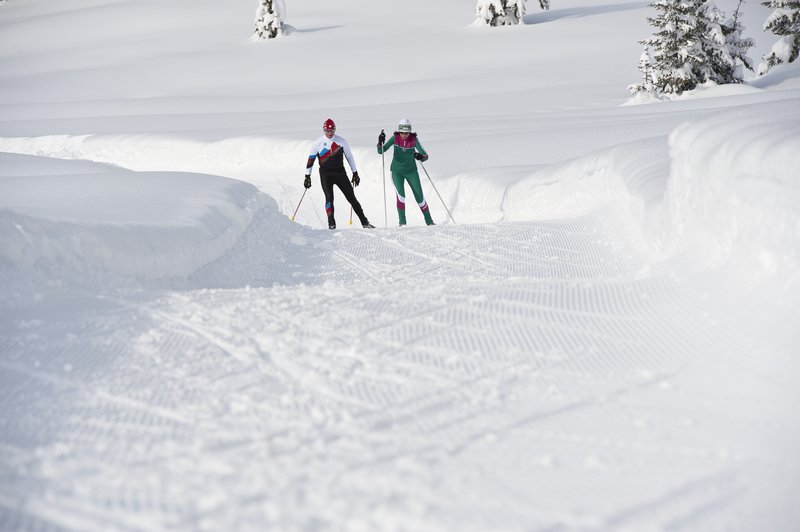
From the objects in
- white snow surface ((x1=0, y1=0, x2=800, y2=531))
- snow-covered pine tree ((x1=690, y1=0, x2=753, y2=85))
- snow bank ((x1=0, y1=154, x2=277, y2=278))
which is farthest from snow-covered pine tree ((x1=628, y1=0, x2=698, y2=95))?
snow bank ((x1=0, y1=154, x2=277, y2=278))

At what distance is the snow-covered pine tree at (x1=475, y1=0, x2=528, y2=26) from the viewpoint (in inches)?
1423

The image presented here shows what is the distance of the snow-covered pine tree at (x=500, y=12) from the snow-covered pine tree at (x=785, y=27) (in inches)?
553

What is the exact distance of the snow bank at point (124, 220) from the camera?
4926 mm

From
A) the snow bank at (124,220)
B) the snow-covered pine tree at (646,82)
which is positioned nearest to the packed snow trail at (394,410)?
the snow bank at (124,220)

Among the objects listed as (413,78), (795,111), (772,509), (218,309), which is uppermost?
(413,78)

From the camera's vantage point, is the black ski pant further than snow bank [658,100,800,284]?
Yes

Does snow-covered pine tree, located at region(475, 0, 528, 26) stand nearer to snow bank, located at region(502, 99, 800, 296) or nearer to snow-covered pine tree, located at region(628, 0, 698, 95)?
snow-covered pine tree, located at region(628, 0, 698, 95)

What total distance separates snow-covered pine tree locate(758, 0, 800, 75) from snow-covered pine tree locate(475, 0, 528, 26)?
1405cm

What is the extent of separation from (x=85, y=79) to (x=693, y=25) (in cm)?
2563

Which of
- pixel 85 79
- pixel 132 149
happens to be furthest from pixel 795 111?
pixel 85 79

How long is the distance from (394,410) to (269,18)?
36934 millimetres

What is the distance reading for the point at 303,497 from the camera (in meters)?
2.52

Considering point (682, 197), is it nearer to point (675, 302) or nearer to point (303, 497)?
point (675, 302)

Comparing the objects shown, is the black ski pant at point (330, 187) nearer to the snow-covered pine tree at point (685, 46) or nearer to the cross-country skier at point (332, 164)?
the cross-country skier at point (332, 164)
